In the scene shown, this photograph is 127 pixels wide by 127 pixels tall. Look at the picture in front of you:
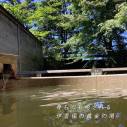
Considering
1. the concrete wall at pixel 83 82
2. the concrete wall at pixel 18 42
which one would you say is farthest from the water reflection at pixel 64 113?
the concrete wall at pixel 18 42

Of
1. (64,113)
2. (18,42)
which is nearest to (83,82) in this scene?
(64,113)

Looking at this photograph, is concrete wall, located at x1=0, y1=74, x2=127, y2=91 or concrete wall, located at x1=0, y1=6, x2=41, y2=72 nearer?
concrete wall, located at x1=0, y1=74, x2=127, y2=91

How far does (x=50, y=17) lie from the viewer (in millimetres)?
25484

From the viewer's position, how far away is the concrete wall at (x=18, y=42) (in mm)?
15445

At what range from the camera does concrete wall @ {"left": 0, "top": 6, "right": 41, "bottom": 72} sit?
50.7 feet

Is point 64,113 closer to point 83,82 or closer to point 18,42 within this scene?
point 83,82

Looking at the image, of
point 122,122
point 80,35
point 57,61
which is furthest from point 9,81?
point 57,61

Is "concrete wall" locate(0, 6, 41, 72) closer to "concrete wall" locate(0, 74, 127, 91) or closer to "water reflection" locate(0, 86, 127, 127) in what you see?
"concrete wall" locate(0, 74, 127, 91)

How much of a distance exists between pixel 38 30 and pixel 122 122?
22858mm

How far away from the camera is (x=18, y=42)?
1761cm

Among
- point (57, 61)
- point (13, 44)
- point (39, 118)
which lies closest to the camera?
point (39, 118)

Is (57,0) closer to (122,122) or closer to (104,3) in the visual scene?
(104,3)

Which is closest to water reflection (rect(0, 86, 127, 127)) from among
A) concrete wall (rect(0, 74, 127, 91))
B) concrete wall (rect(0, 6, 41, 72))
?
concrete wall (rect(0, 74, 127, 91))

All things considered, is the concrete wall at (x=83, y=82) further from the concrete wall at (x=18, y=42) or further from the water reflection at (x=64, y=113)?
the concrete wall at (x=18, y=42)
